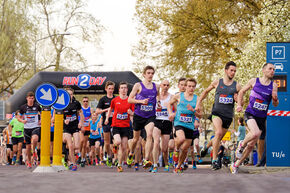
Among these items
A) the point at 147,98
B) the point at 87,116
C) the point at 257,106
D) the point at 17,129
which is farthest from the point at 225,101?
the point at 17,129

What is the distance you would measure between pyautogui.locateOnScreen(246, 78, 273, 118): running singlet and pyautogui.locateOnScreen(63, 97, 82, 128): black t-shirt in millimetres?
4876

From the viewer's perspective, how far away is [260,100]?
11.6m

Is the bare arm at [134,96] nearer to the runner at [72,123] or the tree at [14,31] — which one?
the runner at [72,123]

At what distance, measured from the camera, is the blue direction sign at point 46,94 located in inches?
499

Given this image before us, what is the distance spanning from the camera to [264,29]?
89.6ft

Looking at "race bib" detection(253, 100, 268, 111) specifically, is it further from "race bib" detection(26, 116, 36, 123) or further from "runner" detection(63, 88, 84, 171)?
"race bib" detection(26, 116, 36, 123)

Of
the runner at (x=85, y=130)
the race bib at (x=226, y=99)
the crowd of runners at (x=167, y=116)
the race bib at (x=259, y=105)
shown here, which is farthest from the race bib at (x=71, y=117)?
the race bib at (x=259, y=105)

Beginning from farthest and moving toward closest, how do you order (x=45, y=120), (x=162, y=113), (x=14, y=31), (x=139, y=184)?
(x=14, y=31) < (x=162, y=113) < (x=45, y=120) < (x=139, y=184)

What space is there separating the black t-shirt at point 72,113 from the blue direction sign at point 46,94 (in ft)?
7.01

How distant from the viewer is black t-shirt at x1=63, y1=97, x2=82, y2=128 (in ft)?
49.0

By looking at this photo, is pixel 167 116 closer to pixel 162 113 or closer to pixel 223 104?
A: pixel 162 113

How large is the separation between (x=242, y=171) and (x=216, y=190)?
822cm

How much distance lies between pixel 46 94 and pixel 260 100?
4.26 m

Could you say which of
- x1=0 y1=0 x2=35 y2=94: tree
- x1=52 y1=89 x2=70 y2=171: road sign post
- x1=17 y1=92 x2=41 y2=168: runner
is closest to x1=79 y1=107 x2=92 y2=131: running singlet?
x1=17 y1=92 x2=41 y2=168: runner
